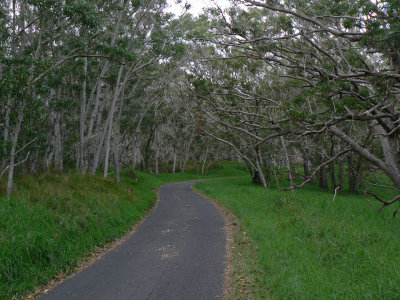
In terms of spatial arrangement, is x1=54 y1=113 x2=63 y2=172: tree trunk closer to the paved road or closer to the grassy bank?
the grassy bank

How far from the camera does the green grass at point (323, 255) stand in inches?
181

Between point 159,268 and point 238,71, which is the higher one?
point 238,71

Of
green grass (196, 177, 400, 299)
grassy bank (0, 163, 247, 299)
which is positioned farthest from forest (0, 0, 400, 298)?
grassy bank (0, 163, 247, 299)

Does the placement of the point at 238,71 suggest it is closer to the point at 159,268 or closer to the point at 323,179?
the point at 159,268

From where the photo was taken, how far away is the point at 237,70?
682 inches

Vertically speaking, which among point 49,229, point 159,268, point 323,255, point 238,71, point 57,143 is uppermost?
point 238,71

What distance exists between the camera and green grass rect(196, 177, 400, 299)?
4598mm

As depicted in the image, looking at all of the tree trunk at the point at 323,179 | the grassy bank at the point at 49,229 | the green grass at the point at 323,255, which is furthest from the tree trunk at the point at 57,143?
the tree trunk at the point at 323,179

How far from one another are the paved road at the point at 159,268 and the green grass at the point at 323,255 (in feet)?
2.66

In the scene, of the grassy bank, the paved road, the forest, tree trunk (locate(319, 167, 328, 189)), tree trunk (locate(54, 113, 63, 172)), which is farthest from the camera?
tree trunk (locate(319, 167, 328, 189))

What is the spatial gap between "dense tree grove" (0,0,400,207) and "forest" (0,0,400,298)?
56 mm

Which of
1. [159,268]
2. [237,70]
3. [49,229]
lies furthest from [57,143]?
[159,268]

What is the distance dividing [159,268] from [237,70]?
1317 cm

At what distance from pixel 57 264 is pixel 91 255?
112 cm
